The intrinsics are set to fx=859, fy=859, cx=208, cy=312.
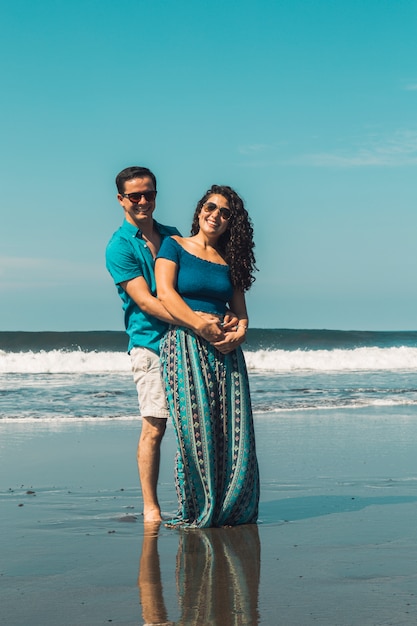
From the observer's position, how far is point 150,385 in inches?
Answer: 187

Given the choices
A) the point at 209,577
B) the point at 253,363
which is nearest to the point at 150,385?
the point at 209,577

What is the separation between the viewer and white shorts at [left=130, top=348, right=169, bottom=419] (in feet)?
15.6

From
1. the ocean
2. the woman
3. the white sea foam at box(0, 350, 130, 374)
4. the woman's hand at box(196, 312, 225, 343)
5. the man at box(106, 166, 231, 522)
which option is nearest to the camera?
the woman's hand at box(196, 312, 225, 343)

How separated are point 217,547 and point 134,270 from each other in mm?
1537

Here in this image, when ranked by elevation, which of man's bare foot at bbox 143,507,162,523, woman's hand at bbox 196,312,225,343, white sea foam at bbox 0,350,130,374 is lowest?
man's bare foot at bbox 143,507,162,523

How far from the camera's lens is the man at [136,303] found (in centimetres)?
472

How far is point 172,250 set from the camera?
453cm

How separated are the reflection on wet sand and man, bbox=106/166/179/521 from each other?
43 centimetres

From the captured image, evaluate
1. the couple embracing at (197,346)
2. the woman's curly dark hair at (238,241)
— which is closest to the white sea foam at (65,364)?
the couple embracing at (197,346)

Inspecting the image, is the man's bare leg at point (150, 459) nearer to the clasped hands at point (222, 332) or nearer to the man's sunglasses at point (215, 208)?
the clasped hands at point (222, 332)

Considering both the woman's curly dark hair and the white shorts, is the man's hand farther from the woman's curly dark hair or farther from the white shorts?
the white shorts

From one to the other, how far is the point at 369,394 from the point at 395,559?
9.82m

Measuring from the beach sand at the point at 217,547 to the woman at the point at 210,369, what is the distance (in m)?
0.19

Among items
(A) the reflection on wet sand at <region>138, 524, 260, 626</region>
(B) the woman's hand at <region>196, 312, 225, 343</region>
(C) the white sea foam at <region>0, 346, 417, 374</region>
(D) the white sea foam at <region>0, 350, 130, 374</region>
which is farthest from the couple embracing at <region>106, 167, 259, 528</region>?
(D) the white sea foam at <region>0, 350, 130, 374</region>
